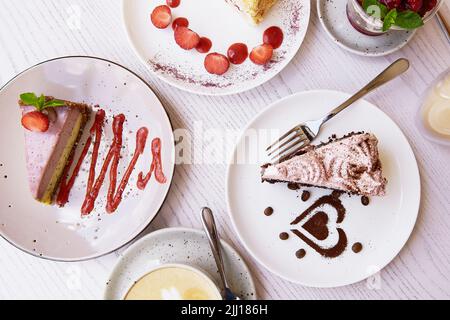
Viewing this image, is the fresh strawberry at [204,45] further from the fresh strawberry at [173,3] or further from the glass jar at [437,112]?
the glass jar at [437,112]

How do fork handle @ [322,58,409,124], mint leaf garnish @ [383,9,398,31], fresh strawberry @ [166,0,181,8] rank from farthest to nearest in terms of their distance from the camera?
fresh strawberry @ [166,0,181,8], fork handle @ [322,58,409,124], mint leaf garnish @ [383,9,398,31]

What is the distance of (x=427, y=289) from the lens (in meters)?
1.63

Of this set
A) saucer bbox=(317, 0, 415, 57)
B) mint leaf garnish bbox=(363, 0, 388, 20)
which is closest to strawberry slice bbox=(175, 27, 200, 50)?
saucer bbox=(317, 0, 415, 57)

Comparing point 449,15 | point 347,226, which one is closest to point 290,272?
point 347,226

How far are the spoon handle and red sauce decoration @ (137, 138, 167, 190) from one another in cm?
19

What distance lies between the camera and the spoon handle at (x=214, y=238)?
4.96 ft

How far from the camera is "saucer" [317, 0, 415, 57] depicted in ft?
5.23

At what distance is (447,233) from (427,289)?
0.66ft

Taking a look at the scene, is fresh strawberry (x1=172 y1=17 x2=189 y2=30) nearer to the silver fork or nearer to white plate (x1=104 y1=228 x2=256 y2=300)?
the silver fork

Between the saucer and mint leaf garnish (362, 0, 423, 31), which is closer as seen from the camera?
mint leaf garnish (362, 0, 423, 31)

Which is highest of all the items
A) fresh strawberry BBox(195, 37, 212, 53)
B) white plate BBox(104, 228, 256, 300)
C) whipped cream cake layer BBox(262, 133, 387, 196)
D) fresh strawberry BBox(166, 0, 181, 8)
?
fresh strawberry BBox(166, 0, 181, 8)

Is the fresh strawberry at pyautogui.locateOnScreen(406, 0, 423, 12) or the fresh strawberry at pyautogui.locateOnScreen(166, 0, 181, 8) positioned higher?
the fresh strawberry at pyautogui.locateOnScreen(406, 0, 423, 12)

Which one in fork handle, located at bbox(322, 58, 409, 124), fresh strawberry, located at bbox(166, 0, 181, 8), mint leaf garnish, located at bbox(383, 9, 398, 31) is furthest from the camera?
fresh strawberry, located at bbox(166, 0, 181, 8)
